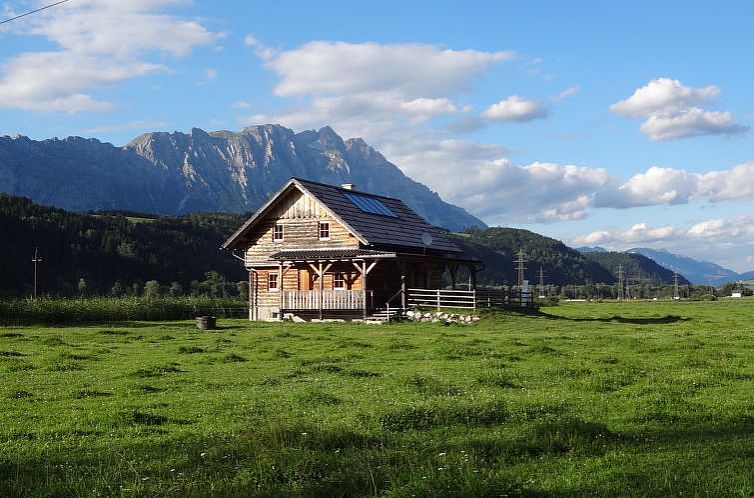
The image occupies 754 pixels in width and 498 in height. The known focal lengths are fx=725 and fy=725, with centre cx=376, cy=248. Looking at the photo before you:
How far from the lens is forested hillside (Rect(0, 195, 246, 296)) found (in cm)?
12638

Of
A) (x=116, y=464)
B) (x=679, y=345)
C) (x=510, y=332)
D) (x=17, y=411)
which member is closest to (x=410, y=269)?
(x=510, y=332)

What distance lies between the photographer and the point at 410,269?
50.6 meters

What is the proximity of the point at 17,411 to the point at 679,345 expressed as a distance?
764 inches

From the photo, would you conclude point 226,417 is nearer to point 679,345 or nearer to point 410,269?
point 679,345

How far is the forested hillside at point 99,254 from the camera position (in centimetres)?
12638

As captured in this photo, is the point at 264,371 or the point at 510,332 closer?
the point at 264,371

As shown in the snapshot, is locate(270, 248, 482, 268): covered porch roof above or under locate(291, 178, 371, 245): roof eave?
under

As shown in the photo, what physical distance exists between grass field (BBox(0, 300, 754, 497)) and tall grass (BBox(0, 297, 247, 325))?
22077 mm

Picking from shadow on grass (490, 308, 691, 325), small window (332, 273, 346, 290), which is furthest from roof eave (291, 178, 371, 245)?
shadow on grass (490, 308, 691, 325)

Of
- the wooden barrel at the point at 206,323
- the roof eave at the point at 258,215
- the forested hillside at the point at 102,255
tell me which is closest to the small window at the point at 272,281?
the roof eave at the point at 258,215

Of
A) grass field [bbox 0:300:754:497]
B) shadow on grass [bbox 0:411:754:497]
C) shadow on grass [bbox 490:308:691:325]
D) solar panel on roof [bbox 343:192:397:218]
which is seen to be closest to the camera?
shadow on grass [bbox 0:411:754:497]

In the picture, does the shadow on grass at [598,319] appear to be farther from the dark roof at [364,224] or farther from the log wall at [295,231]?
the log wall at [295,231]

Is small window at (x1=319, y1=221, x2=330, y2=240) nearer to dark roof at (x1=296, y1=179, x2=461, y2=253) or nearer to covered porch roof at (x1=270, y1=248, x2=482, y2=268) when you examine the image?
covered porch roof at (x1=270, y1=248, x2=482, y2=268)

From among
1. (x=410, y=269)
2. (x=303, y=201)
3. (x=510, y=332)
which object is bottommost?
(x=510, y=332)
